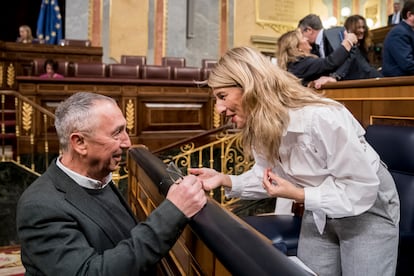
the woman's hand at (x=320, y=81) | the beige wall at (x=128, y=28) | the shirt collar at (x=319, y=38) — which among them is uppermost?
the beige wall at (x=128, y=28)

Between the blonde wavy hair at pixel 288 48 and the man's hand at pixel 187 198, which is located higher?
the blonde wavy hair at pixel 288 48

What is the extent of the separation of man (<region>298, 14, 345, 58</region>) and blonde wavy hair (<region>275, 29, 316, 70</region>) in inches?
13.2

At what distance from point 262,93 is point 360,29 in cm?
240

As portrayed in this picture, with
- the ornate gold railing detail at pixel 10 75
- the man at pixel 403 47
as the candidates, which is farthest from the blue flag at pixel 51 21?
the man at pixel 403 47

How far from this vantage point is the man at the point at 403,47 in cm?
301

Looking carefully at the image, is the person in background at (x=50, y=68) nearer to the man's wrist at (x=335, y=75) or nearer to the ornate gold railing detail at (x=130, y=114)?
the ornate gold railing detail at (x=130, y=114)

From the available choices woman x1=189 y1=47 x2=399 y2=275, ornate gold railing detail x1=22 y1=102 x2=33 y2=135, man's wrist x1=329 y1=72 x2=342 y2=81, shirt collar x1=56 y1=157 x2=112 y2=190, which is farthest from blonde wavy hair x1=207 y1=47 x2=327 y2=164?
ornate gold railing detail x1=22 y1=102 x2=33 y2=135

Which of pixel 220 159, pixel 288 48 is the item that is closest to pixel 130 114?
pixel 220 159

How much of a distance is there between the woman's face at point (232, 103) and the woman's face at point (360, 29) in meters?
2.33

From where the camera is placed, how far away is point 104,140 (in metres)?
1.26

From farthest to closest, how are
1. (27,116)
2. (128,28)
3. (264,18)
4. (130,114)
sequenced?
(264,18)
(128,28)
(130,114)
(27,116)

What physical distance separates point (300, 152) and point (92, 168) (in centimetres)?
64

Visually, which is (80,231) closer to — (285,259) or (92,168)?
(92,168)

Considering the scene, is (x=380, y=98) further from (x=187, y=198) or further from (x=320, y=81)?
(x=187, y=198)
